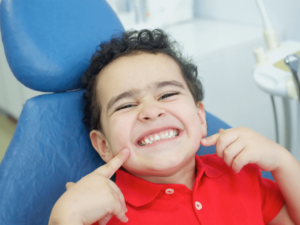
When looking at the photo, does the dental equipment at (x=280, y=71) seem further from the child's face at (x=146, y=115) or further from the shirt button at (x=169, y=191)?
the shirt button at (x=169, y=191)

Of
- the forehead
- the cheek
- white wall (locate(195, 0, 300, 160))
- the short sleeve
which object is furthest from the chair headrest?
white wall (locate(195, 0, 300, 160))

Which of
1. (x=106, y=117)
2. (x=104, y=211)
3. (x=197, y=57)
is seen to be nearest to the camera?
(x=104, y=211)

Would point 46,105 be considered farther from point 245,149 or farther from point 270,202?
point 270,202

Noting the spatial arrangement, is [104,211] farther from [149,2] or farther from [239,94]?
[149,2]

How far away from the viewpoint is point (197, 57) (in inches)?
61.2

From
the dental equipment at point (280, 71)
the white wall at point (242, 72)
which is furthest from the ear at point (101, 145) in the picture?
the white wall at point (242, 72)

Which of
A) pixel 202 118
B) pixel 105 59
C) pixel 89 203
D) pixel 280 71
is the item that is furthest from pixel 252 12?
pixel 89 203

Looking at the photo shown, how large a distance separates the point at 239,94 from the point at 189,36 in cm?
48

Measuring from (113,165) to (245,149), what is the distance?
0.35 m

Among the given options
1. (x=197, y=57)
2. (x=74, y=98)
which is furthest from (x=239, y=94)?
(x=74, y=98)

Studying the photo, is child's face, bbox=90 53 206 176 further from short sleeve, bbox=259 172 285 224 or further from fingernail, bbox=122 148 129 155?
short sleeve, bbox=259 172 285 224

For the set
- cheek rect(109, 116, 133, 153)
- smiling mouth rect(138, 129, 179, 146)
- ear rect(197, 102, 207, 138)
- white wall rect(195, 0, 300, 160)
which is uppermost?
cheek rect(109, 116, 133, 153)

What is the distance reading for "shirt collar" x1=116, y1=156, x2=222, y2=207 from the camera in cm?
74

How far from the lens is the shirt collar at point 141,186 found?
744 mm
